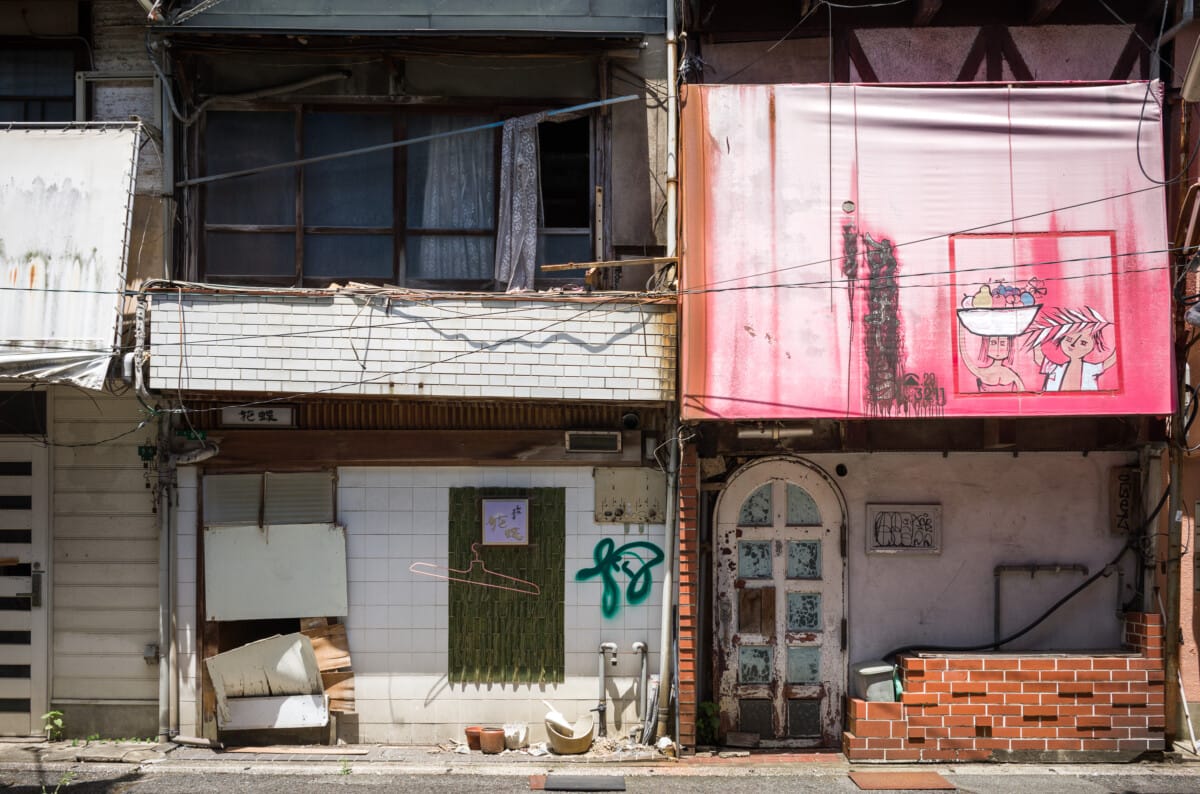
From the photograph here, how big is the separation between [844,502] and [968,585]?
1.40 metres

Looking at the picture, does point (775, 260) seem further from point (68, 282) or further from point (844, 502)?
point (68, 282)

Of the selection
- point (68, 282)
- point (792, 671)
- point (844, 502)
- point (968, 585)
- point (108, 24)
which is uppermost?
point (108, 24)

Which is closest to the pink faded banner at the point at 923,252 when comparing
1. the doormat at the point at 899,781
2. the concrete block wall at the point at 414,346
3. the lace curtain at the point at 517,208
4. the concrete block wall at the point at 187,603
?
the concrete block wall at the point at 414,346

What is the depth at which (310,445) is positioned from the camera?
9.16 m

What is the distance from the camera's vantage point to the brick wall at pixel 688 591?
28.8 feet

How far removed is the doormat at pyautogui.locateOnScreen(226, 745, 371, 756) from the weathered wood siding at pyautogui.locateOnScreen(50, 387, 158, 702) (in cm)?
108

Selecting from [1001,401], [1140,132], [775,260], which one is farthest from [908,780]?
[1140,132]

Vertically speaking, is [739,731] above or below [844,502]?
below

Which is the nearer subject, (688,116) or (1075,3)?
(688,116)

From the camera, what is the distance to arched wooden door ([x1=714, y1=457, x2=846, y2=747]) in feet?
30.3

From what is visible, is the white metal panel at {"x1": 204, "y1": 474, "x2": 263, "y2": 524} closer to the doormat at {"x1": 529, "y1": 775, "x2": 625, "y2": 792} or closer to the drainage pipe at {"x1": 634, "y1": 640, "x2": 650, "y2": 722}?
the doormat at {"x1": 529, "y1": 775, "x2": 625, "y2": 792}

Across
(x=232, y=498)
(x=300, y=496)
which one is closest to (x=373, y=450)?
(x=300, y=496)

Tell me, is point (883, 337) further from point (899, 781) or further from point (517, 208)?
point (899, 781)

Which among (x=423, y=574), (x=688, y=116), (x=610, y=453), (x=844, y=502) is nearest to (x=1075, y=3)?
(x=688, y=116)
